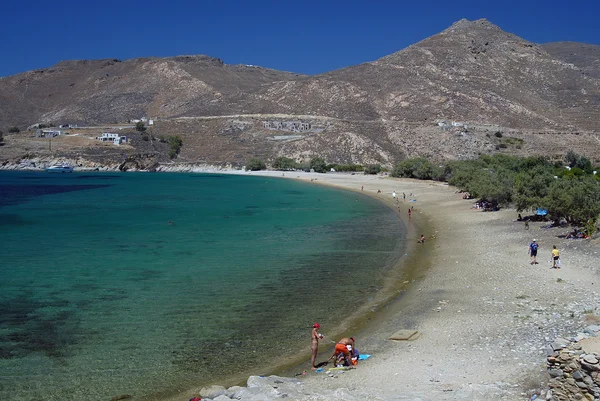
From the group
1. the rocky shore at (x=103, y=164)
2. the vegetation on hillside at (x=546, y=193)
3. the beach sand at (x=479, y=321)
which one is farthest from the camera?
the rocky shore at (x=103, y=164)

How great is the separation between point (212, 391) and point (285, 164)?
98.6 m

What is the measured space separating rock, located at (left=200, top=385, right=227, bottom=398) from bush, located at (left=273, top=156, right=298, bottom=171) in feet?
319

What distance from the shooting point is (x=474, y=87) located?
143 metres

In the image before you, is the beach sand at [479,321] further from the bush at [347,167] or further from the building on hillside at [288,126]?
the building on hillside at [288,126]

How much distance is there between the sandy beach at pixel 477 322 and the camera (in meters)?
12.5

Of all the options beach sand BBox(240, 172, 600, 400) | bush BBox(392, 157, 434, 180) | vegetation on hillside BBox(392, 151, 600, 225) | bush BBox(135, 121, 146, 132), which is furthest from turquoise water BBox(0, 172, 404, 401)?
bush BBox(135, 121, 146, 132)

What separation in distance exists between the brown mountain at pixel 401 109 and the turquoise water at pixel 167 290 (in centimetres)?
6823

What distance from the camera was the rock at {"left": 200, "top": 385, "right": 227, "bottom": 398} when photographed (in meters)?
12.7

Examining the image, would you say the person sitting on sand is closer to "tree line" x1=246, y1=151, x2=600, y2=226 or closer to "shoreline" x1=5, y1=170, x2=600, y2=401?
"shoreline" x1=5, y1=170, x2=600, y2=401

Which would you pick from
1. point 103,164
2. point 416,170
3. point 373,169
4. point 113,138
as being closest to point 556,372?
point 416,170

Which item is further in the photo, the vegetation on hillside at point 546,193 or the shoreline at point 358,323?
the vegetation on hillside at point 546,193

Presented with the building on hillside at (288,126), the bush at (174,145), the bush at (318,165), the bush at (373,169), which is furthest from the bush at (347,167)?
the bush at (174,145)

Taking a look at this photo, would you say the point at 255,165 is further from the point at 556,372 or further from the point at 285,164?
the point at 556,372

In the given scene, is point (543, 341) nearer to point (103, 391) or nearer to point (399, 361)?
point (399, 361)
